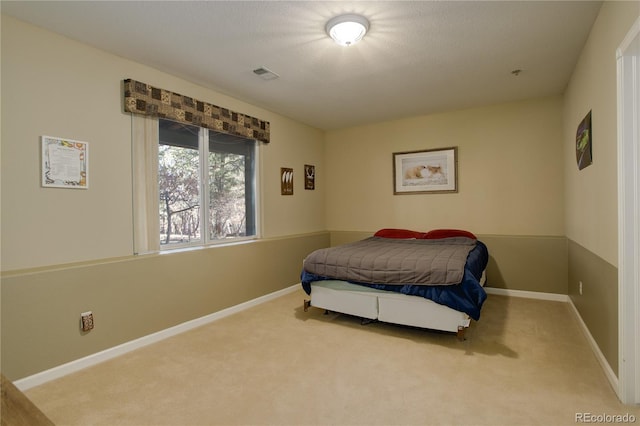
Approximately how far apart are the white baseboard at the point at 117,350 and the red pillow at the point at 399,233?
2.01 meters

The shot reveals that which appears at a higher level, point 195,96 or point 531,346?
point 195,96

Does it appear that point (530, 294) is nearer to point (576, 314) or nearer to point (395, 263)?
point (576, 314)

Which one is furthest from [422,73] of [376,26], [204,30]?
[204,30]

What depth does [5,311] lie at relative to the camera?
2.08 metres

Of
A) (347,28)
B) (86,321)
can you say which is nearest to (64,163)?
(86,321)

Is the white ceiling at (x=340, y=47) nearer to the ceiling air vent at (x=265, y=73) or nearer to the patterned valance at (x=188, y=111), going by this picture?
the ceiling air vent at (x=265, y=73)

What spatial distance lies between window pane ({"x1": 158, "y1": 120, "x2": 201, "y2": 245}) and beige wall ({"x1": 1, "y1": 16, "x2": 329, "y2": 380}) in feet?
0.82

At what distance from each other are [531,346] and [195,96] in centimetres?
378

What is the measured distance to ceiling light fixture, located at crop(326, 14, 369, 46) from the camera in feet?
7.37

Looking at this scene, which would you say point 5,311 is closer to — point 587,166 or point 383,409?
point 383,409

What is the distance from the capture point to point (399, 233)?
4.62 meters

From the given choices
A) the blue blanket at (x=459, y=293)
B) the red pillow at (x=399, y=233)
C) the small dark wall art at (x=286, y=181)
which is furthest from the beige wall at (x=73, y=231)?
the red pillow at (x=399, y=233)

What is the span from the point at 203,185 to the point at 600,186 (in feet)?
11.1

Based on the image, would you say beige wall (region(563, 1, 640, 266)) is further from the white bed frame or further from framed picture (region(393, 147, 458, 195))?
framed picture (region(393, 147, 458, 195))
